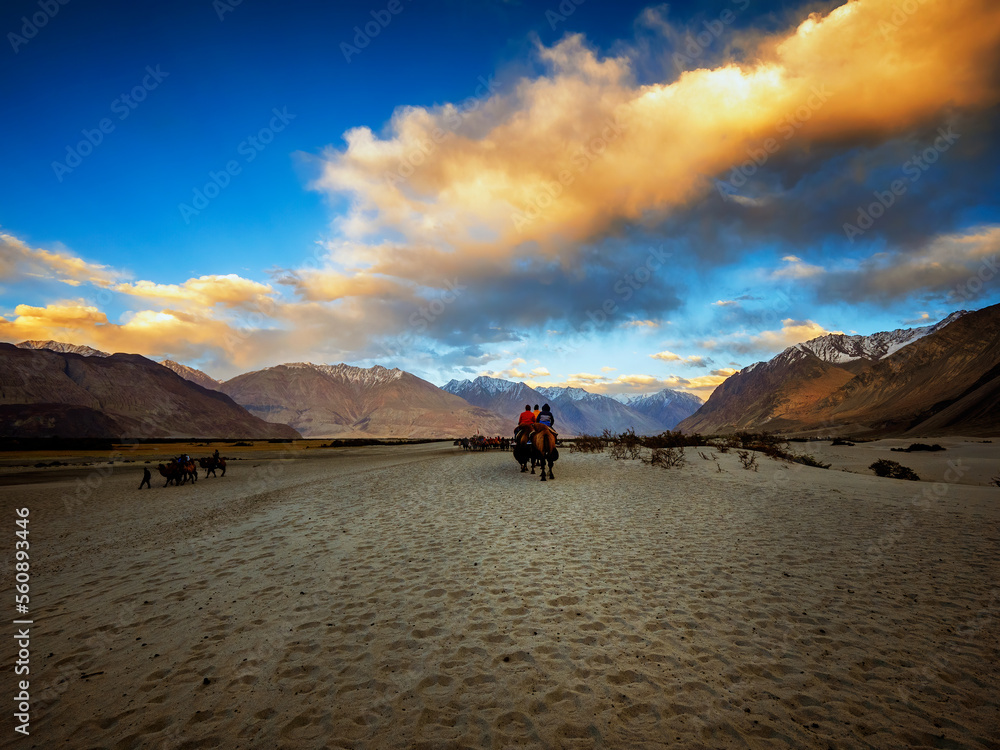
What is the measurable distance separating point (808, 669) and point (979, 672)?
1575mm

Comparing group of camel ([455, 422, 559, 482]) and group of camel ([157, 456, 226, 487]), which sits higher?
group of camel ([455, 422, 559, 482])

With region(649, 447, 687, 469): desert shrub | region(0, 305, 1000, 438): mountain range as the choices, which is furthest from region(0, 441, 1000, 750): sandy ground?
region(0, 305, 1000, 438): mountain range

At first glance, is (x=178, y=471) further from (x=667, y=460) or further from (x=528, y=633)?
(x=667, y=460)

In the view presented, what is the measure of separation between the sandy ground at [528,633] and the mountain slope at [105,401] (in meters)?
A: 135

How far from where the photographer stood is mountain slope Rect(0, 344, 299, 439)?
4102 inches

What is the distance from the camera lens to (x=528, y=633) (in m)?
5.11

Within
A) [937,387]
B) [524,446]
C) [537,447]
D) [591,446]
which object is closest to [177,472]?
[524,446]

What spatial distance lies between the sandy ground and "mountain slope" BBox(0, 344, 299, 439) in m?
135

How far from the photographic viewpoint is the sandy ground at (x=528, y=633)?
11.6 ft

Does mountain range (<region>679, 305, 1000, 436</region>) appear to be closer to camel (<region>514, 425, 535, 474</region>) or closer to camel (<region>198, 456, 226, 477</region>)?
camel (<region>514, 425, 535, 474</region>)

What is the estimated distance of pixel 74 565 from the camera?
8656 millimetres

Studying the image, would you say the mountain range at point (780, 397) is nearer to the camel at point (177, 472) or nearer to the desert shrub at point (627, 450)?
the desert shrub at point (627, 450)

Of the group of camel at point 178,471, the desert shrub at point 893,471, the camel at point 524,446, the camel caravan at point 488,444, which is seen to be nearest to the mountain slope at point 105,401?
the group of camel at point 178,471

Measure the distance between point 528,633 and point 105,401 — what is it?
7790 inches
